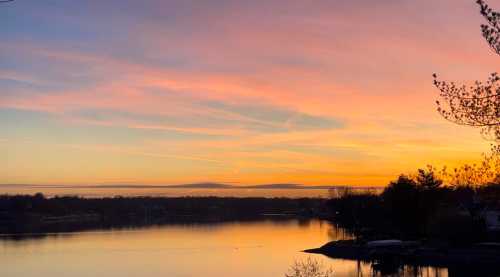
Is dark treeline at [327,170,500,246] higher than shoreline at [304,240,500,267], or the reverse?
dark treeline at [327,170,500,246]

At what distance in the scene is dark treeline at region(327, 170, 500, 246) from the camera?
54281mm

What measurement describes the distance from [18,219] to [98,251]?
113m

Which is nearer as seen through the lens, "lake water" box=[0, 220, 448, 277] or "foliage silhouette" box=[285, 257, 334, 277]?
"foliage silhouette" box=[285, 257, 334, 277]

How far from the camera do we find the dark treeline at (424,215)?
54.3 metres

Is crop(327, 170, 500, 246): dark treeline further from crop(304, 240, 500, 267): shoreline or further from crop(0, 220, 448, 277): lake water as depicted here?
crop(0, 220, 448, 277): lake water

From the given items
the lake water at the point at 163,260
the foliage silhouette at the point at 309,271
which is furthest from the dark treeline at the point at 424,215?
the foliage silhouette at the point at 309,271

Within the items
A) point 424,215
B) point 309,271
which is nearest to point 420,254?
point 424,215

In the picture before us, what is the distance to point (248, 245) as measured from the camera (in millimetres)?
74250

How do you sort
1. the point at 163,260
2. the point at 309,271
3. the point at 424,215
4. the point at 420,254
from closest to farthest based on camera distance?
the point at 309,271 → the point at 420,254 → the point at 163,260 → the point at 424,215

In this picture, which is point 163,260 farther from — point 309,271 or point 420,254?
point 309,271

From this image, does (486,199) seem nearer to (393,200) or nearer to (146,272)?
(146,272)

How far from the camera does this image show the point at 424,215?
6750 centimetres

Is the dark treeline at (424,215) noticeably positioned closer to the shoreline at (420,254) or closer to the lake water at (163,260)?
the shoreline at (420,254)

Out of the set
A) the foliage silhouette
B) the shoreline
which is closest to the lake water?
the foliage silhouette
